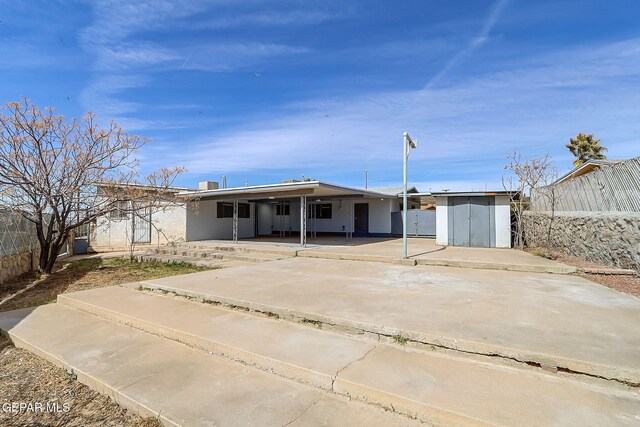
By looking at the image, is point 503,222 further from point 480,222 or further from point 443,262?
point 443,262

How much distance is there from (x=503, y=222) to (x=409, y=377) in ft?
40.8

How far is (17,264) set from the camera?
29.7 ft

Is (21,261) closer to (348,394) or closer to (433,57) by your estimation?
(348,394)

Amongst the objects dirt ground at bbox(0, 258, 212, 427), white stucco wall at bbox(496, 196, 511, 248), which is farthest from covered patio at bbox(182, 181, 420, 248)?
dirt ground at bbox(0, 258, 212, 427)

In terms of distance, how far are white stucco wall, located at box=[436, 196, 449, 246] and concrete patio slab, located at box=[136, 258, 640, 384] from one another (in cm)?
630

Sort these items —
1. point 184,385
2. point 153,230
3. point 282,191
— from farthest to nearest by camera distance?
point 153,230 → point 282,191 → point 184,385

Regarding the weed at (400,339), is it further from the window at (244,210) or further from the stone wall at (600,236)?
the window at (244,210)

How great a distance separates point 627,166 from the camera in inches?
275

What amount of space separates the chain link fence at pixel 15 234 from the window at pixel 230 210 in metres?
8.22

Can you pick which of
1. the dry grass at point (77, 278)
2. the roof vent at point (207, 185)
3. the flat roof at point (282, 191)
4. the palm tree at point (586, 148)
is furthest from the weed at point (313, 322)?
the palm tree at point (586, 148)

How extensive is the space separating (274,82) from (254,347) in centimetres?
1185

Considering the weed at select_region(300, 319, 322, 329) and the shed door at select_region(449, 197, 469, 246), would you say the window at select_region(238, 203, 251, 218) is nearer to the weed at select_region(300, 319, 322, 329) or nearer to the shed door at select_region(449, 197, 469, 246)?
the shed door at select_region(449, 197, 469, 246)

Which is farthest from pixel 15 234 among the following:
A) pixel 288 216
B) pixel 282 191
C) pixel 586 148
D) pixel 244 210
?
pixel 586 148

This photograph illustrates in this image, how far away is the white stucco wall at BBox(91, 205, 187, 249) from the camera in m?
16.0
